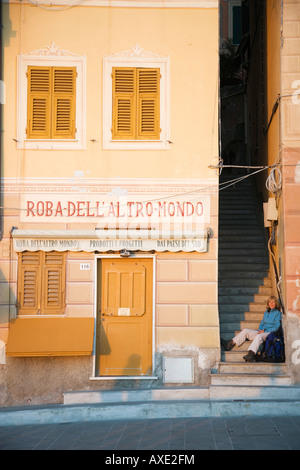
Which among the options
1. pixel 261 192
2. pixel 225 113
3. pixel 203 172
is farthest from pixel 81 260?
pixel 225 113

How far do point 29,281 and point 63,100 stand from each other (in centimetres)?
359

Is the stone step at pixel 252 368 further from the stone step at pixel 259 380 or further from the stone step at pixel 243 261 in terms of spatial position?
the stone step at pixel 243 261

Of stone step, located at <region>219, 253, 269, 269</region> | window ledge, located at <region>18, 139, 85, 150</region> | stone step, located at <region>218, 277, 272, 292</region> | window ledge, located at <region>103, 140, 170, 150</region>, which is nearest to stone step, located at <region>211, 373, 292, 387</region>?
stone step, located at <region>218, 277, 272, 292</region>

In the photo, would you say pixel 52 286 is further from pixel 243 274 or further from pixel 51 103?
pixel 243 274

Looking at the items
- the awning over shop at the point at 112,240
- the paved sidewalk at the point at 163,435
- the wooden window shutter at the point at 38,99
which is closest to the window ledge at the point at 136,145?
the wooden window shutter at the point at 38,99

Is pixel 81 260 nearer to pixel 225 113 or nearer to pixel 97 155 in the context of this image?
pixel 97 155

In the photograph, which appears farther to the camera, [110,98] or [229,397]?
[110,98]

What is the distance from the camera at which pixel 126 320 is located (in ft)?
39.0

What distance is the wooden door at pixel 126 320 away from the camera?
38.8 ft

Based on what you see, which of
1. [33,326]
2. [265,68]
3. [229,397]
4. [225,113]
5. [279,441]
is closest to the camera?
[279,441]

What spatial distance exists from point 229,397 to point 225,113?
1557 cm

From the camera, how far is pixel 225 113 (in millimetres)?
24469

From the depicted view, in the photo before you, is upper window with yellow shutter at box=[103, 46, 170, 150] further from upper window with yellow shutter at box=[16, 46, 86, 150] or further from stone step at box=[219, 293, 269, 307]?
stone step at box=[219, 293, 269, 307]

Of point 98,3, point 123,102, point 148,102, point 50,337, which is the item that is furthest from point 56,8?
point 50,337
